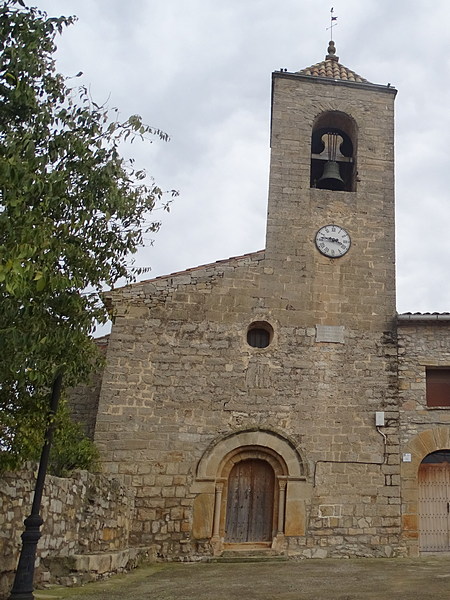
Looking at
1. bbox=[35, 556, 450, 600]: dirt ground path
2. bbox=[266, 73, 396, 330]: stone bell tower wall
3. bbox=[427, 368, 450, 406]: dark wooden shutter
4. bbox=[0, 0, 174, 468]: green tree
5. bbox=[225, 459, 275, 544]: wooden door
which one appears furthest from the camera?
bbox=[266, 73, 396, 330]: stone bell tower wall

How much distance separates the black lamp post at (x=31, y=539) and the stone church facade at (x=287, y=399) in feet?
18.0

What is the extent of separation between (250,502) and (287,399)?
2130 mm

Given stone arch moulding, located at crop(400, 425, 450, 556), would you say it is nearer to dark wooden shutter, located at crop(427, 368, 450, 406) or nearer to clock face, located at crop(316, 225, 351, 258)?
dark wooden shutter, located at crop(427, 368, 450, 406)

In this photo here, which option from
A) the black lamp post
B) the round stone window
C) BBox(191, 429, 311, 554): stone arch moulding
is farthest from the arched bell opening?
the black lamp post

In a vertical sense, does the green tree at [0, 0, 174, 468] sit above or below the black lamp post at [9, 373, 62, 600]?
above

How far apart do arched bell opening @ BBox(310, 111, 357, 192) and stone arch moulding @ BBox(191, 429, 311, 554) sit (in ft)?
20.5

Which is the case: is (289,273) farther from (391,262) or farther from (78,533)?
(78,533)

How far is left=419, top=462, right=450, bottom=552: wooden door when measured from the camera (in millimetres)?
11930

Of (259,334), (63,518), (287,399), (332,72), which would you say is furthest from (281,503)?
(332,72)

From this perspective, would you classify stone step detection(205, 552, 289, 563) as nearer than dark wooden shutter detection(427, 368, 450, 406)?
Yes

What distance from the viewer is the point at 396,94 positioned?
1528cm

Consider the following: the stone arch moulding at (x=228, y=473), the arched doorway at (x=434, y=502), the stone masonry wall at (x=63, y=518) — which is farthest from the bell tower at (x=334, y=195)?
the stone masonry wall at (x=63, y=518)

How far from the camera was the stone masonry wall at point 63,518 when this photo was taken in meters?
6.44

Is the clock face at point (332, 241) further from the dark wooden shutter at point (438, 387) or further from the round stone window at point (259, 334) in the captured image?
the dark wooden shutter at point (438, 387)
